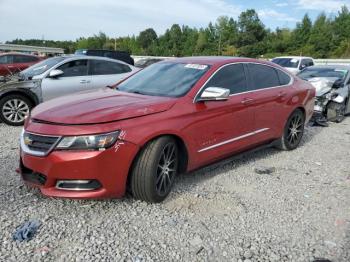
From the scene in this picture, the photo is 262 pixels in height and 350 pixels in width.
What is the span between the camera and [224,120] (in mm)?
4805

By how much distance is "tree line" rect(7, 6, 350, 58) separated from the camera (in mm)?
58750

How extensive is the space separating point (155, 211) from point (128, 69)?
6509mm

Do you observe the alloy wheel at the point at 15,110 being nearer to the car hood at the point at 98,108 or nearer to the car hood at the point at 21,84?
the car hood at the point at 21,84

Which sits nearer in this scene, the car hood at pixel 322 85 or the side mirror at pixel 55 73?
the side mirror at pixel 55 73

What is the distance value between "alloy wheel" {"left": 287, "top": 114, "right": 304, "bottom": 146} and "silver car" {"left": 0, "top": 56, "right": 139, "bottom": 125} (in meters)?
3.52

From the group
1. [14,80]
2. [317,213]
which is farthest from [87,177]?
[14,80]

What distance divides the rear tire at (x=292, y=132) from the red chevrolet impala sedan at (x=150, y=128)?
1.68 ft

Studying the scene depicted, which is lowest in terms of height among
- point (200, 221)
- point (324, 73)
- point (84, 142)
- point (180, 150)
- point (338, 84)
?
point (200, 221)

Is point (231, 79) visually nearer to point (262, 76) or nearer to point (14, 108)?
point (262, 76)

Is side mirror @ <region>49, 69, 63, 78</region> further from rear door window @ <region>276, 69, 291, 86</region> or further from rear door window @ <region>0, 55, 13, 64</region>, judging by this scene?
rear door window @ <region>0, 55, 13, 64</region>

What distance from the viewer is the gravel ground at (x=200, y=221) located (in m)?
3.26

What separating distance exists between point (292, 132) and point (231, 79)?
6.53 feet

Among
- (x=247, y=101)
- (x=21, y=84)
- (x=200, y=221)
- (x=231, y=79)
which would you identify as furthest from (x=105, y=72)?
(x=200, y=221)

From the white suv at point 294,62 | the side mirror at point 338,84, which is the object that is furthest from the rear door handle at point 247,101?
the white suv at point 294,62
